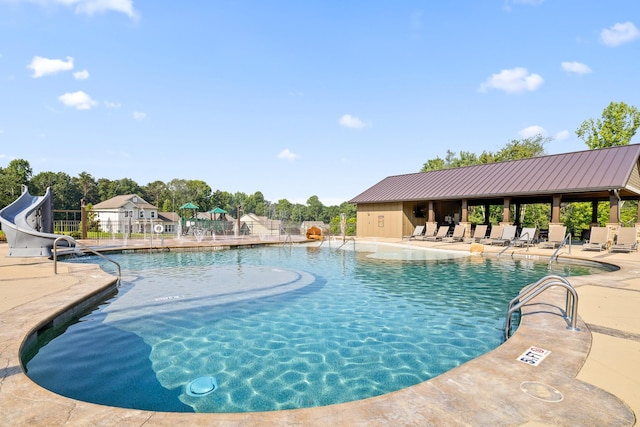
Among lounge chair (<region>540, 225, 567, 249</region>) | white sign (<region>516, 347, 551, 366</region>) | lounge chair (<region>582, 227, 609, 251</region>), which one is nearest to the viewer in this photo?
white sign (<region>516, 347, 551, 366</region>)

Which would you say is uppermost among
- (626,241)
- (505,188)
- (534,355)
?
(505,188)

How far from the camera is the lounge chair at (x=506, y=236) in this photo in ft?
55.2

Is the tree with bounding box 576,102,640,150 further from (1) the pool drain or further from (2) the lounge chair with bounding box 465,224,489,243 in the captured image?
(1) the pool drain

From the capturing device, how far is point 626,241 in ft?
43.8

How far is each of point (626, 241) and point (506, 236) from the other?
4.58 m

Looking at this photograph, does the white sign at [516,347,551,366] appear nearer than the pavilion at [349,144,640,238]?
Yes

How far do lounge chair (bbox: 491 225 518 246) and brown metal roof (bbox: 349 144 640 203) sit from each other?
7.01 ft

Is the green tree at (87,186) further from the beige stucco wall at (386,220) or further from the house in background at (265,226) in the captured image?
the beige stucco wall at (386,220)

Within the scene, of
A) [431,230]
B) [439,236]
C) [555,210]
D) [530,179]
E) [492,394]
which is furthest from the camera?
[431,230]

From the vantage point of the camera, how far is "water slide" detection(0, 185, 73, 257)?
34.7 feet

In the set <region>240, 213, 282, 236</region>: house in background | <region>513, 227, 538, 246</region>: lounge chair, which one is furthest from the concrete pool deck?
<region>240, 213, 282, 236</region>: house in background

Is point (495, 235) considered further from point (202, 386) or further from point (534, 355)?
point (202, 386)

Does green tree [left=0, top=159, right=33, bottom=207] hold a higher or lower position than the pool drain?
higher

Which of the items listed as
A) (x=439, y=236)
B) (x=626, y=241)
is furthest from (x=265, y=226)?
(x=626, y=241)
